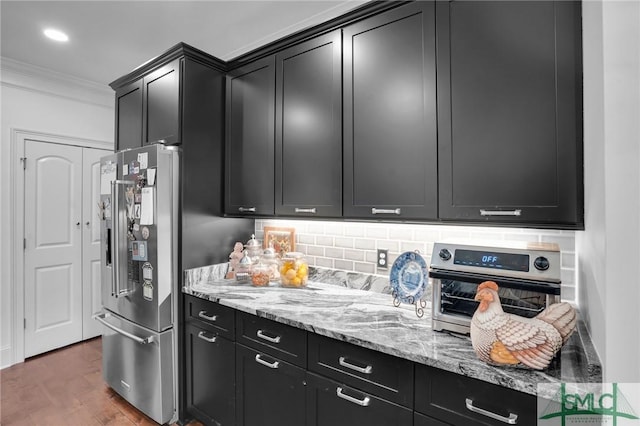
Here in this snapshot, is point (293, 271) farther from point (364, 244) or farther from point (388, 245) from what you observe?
point (388, 245)

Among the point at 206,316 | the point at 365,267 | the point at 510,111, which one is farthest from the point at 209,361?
the point at 510,111

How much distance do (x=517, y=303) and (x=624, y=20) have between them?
3.31 ft

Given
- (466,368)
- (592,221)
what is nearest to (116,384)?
(466,368)

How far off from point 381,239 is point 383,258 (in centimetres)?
12

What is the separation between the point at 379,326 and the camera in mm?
1511

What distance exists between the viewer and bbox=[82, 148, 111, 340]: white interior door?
3641 millimetres

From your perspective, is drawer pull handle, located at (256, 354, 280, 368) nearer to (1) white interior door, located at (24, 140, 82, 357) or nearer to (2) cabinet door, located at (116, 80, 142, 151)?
(2) cabinet door, located at (116, 80, 142, 151)

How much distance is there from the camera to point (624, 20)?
0.92 meters

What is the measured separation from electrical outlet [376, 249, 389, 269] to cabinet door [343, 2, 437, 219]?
0.40 metres

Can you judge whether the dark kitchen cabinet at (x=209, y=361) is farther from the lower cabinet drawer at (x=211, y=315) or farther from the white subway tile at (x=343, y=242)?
the white subway tile at (x=343, y=242)

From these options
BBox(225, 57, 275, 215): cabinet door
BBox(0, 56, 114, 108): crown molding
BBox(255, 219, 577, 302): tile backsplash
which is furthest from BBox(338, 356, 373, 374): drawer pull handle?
BBox(0, 56, 114, 108): crown molding

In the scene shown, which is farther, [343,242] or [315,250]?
[315,250]

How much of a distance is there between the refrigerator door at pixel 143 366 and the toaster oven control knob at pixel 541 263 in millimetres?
2164

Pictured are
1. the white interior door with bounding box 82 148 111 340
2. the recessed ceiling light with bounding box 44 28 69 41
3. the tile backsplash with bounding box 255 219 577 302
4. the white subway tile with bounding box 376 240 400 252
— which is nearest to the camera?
the tile backsplash with bounding box 255 219 577 302
